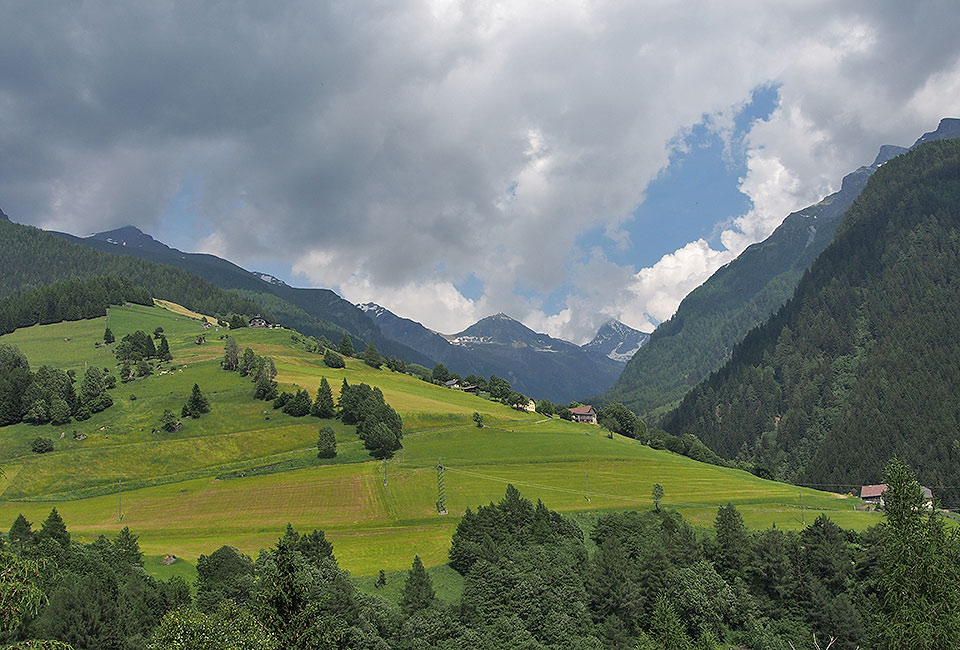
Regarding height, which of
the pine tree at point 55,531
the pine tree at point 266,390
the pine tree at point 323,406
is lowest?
the pine tree at point 55,531

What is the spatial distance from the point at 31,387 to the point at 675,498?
510 feet

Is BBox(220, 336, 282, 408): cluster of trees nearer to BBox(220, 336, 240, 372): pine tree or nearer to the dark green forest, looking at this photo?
BBox(220, 336, 240, 372): pine tree

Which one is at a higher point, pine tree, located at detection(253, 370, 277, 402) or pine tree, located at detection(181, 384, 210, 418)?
pine tree, located at detection(253, 370, 277, 402)

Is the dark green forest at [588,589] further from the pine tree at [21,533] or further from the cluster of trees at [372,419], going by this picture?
the cluster of trees at [372,419]

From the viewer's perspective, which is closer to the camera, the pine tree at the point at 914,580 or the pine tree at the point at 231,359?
the pine tree at the point at 914,580

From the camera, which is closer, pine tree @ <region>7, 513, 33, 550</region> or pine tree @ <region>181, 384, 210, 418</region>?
pine tree @ <region>7, 513, 33, 550</region>

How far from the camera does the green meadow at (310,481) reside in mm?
100938

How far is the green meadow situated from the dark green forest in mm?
12209

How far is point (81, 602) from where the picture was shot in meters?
52.2

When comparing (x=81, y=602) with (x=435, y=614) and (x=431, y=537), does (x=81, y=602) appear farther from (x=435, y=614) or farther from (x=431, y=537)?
(x=431, y=537)

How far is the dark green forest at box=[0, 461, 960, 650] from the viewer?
3841cm

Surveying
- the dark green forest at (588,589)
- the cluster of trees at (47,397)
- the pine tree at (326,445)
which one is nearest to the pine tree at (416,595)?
the dark green forest at (588,589)

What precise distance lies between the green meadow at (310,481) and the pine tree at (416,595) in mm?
13065

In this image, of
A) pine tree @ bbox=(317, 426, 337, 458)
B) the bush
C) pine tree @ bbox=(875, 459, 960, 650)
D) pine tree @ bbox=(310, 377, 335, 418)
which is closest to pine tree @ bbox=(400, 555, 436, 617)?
pine tree @ bbox=(875, 459, 960, 650)
